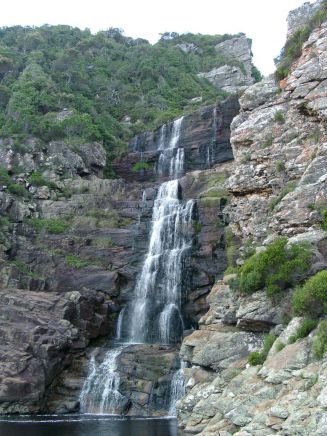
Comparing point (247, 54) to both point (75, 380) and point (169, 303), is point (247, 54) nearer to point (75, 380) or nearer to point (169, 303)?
point (169, 303)

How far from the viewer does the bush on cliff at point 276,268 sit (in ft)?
81.6

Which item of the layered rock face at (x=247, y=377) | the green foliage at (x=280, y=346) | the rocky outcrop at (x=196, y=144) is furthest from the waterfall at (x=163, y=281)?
the green foliage at (x=280, y=346)

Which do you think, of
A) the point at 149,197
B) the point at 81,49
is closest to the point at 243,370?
the point at 149,197

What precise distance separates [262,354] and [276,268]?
15.4 ft

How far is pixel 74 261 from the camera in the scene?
1815 inches

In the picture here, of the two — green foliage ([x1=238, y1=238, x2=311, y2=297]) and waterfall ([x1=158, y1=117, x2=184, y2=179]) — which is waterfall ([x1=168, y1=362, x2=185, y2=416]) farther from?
waterfall ([x1=158, y1=117, x2=184, y2=179])

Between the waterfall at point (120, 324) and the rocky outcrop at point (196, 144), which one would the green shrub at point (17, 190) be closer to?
the rocky outcrop at point (196, 144)

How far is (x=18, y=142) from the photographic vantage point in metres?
58.5

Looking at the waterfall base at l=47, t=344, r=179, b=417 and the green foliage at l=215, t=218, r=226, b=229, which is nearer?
the waterfall base at l=47, t=344, r=179, b=417

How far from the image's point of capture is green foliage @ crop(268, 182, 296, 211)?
3011 centimetres

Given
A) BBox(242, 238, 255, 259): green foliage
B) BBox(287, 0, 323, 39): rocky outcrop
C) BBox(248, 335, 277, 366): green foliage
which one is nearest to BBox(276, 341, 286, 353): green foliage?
BBox(248, 335, 277, 366): green foliage

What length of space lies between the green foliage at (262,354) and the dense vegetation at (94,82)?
4251 cm

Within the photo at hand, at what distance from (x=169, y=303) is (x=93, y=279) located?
713 centimetres

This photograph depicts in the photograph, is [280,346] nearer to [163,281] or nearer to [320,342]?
[320,342]
